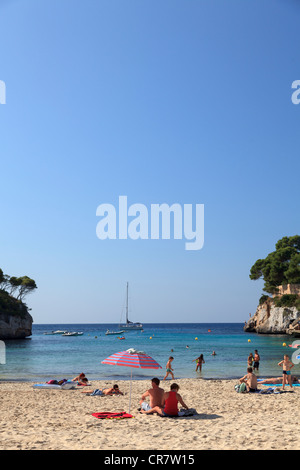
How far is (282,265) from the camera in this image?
91875 millimetres

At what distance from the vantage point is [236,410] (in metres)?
13.6

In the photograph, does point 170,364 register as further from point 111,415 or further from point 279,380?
point 111,415

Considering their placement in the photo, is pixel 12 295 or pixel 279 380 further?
pixel 12 295

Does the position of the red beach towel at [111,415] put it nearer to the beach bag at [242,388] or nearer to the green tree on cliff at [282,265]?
the beach bag at [242,388]

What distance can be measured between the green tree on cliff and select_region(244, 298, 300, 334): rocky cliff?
4.30 meters

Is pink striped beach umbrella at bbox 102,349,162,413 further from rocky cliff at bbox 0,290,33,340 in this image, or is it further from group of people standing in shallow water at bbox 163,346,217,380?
rocky cliff at bbox 0,290,33,340

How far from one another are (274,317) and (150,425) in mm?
84370

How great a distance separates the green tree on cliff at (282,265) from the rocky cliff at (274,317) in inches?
169

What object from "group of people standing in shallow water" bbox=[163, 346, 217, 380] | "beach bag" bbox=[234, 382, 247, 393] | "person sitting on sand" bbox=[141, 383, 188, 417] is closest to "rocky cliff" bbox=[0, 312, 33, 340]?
"group of people standing in shallow water" bbox=[163, 346, 217, 380]

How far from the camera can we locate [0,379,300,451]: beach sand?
820cm

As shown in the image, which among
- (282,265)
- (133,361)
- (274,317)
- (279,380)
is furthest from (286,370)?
(282,265)

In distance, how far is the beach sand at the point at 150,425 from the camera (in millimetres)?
8195
